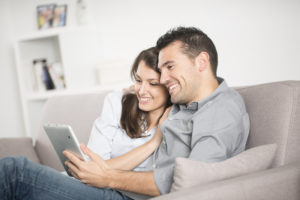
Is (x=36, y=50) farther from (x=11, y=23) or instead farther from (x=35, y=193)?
(x=35, y=193)

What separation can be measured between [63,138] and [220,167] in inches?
25.2

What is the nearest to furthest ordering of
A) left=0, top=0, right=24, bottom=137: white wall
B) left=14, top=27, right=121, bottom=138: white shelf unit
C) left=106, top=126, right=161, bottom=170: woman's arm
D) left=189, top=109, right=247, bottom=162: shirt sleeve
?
1. left=189, top=109, right=247, bottom=162: shirt sleeve
2. left=106, top=126, right=161, bottom=170: woman's arm
3. left=14, top=27, right=121, bottom=138: white shelf unit
4. left=0, top=0, right=24, bottom=137: white wall

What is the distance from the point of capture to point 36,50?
359 centimetres

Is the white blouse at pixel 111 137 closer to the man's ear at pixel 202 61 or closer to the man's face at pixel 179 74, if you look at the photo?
the man's face at pixel 179 74

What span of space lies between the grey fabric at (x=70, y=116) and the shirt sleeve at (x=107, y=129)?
1.11ft

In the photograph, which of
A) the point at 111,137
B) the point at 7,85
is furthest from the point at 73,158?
the point at 7,85

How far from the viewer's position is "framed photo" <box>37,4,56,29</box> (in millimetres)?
3520

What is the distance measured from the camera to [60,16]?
11.4ft

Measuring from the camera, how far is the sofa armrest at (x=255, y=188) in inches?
39.3

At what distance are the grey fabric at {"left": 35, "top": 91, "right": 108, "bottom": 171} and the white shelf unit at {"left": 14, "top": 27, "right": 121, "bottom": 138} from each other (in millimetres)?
942

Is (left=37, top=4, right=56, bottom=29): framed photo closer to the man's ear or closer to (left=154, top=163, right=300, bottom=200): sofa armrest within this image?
the man's ear

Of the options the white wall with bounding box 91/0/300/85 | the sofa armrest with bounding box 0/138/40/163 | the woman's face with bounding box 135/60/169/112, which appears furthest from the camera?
the white wall with bounding box 91/0/300/85

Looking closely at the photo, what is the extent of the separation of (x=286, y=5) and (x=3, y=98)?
305cm

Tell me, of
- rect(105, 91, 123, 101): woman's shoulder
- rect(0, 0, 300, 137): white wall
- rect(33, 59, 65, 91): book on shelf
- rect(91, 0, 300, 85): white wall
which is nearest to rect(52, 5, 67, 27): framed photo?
rect(0, 0, 300, 137): white wall
